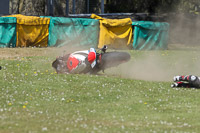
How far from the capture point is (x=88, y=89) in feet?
36.5

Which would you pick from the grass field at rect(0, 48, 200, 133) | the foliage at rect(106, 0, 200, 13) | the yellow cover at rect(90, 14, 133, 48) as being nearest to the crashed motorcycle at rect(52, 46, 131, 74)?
the grass field at rect(0, 48, 200, 133)

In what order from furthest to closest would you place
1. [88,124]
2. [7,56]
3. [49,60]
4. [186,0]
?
[186,0], [7,56], [49,60], [88,124]

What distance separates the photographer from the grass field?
7480mm

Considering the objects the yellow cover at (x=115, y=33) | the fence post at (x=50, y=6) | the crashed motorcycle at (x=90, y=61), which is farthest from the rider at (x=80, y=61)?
the fence post at (x=50, y=6)

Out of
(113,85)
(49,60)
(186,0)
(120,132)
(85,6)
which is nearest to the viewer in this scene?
(120,132)

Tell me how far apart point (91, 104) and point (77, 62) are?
15.0 ft

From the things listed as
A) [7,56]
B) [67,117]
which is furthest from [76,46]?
[67,117]

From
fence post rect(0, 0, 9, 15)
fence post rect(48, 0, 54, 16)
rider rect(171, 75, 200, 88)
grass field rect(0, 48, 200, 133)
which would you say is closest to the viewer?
grass field rect(0, 48, 200, 133)

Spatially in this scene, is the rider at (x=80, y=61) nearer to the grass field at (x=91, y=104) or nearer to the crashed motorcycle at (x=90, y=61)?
the crashed motorcycle at (x=90, y=61)

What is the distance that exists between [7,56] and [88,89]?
9.67 metres

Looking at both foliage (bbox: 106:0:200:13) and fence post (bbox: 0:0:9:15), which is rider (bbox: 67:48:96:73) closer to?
fence post (bbox: 0:0:9:15)

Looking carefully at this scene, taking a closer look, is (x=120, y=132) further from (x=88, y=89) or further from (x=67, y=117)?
(x=88, y=89)

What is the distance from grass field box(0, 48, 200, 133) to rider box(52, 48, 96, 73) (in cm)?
69

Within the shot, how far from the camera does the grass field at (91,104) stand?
7.48 meters
